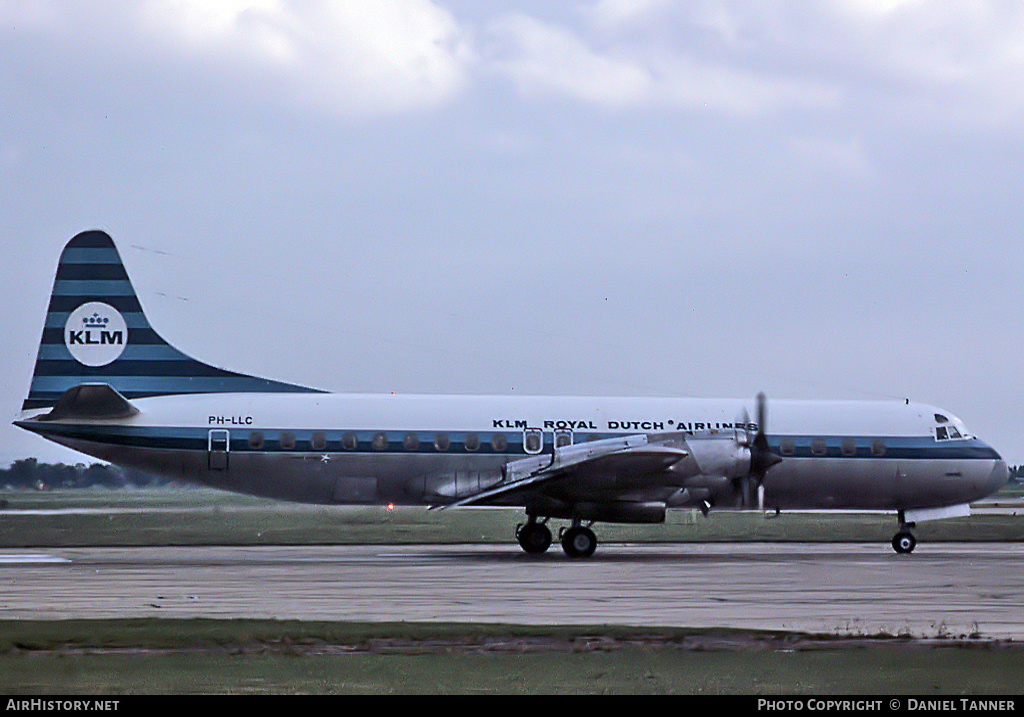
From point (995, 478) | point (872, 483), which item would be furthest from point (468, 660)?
point (995, 478)

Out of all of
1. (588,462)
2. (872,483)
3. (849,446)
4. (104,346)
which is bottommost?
(872,483)

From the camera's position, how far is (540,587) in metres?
20.7

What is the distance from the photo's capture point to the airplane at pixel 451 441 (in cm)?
2862

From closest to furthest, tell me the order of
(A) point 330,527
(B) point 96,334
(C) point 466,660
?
(C) point 466,660 → (B) point 96,334 → (A) point 330,527

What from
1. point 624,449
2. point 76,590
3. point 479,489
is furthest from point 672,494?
point 76,590

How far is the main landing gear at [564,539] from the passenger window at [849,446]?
6925 millimetres

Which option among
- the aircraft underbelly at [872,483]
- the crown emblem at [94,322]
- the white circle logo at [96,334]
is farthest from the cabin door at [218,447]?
the aircraft underbelly at [872,483]

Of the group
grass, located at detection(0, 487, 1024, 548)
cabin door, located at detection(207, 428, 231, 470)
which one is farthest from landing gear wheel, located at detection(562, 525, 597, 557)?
cabin door, located at detection(207, 428, 231, 470)

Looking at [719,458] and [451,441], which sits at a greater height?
[451,441]

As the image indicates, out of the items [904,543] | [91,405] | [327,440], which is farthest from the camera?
[904,543]

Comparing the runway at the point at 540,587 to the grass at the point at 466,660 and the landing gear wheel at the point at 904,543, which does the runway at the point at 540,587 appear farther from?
the grass at the point at 466,660

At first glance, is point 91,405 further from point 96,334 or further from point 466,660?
point 466,660

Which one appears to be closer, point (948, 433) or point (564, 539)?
point (564, 539)

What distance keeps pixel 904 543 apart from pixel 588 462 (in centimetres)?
871
